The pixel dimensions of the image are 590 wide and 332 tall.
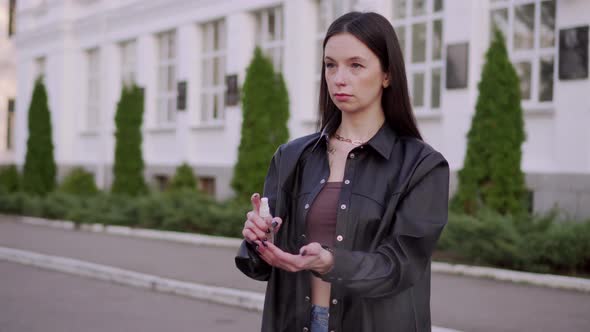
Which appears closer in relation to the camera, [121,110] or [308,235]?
[308,235]

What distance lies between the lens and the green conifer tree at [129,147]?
64.6 feet

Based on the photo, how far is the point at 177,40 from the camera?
21.0 meters

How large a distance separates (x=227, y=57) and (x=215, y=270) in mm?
9698

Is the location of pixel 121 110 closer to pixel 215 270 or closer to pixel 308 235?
pixel 215 270

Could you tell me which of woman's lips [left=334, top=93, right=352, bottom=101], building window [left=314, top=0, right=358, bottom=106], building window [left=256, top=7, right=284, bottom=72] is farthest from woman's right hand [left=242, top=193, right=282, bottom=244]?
building window [left=256, top=7, right=284, bottom=72]

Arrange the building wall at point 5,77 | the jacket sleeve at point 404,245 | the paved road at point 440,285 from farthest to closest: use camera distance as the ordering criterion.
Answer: the building wall at point 5,77
the paved road at point 440,285
the jacket sleeve at point 404,245

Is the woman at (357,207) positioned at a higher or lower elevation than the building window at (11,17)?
lower

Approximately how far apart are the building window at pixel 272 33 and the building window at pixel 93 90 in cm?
828

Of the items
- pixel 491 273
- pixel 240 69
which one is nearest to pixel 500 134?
pixel 491 273

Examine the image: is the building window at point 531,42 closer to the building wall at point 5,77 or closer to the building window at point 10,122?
the building wall at point 5,77

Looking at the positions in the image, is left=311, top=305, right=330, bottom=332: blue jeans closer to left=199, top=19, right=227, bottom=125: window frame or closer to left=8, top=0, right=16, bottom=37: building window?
left=199, top=19, right=227, bottom=125: window frame

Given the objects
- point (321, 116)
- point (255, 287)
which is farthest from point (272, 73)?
point (321, 116)

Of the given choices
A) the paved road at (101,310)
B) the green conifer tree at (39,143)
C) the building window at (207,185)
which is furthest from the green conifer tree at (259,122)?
the green conifer tree at (39,143)

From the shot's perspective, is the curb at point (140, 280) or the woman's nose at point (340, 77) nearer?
the woman's nose at point (340, 77)
